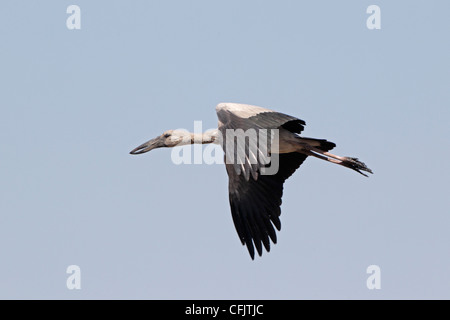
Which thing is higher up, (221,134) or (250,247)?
(221,134)

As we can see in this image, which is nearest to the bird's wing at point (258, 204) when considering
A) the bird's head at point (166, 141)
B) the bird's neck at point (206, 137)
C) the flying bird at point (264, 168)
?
the flying bird at point (264, 168)

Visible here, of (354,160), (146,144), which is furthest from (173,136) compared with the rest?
(354,160)

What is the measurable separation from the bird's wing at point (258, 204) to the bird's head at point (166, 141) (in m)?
1.14

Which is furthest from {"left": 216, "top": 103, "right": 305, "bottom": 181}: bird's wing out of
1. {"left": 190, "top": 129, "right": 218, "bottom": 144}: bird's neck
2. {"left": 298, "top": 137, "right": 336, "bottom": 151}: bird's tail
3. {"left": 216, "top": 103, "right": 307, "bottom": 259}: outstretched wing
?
{"left": 190, "top": 129, "right": 218, "bottom": 144}: bird's neck

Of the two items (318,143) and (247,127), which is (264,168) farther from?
(247,127)

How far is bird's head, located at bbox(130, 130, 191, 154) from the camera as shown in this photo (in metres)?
16.9

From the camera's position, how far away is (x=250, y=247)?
15.5 m

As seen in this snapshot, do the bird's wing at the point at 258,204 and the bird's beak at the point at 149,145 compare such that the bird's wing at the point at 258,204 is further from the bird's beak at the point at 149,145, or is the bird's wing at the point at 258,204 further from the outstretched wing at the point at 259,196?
the bird's beak at the point at 149,145

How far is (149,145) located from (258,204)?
2568 millimetres

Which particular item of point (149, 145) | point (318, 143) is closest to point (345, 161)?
point (318, 143)

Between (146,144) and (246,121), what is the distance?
3904 millimetres

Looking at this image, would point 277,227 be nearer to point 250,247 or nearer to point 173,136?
point 250,247

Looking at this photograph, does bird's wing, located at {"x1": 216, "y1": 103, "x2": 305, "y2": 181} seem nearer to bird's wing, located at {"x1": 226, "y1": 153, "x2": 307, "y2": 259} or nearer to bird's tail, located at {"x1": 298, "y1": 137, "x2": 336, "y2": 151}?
bird's tail, located at {"x1": 298, "y1": 137, "x2": 336, "y2": 151}

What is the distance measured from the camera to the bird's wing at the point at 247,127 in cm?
1295
